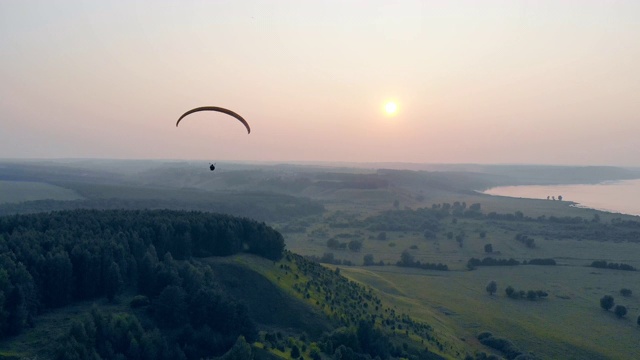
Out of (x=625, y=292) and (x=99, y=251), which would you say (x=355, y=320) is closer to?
(x=99, y=251)

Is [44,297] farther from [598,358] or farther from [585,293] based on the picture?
[585,293]

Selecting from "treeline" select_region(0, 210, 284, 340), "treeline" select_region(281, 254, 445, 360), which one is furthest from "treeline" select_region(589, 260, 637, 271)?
"treeline" select_region(0, 210, 284, 340)

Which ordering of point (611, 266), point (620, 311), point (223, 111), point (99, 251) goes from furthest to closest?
point (611, 266)
point (620, 311)
point (99, 251)
point (223, 111)

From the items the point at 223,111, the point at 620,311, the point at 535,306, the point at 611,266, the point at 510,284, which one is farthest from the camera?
the point at 611,266

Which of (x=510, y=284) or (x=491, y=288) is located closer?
(x=491, y=288)

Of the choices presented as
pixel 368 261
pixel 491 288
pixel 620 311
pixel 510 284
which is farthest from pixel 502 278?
pixel 368 261

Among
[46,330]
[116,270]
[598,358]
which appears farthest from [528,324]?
[46,330]

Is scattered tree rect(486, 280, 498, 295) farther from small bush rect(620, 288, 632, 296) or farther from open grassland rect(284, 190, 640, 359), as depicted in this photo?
small bush rect(620, 288, 632, 296)

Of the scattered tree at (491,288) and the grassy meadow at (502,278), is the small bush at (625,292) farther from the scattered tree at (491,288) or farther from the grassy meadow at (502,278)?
the scattered tree at (491,288)

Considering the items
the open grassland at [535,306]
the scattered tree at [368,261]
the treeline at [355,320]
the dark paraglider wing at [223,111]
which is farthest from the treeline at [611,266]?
the dark paraglider wing at [223,111]
